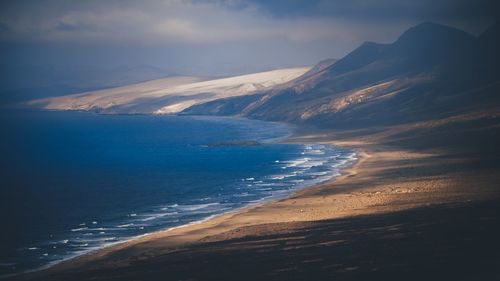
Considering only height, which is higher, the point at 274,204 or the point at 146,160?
A: the point at 146,160

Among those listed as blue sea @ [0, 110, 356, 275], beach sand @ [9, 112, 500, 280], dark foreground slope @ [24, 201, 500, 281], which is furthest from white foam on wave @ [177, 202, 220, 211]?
dark foreground slope @ [24, 201, 500, 281]

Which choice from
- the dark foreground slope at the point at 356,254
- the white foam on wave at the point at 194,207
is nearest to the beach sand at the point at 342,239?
the dark foreground slope at the point at 356,254

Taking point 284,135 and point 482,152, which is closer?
point 482,152

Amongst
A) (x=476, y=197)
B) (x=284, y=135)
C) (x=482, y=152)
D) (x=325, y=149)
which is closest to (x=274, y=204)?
(x=476, y=197)

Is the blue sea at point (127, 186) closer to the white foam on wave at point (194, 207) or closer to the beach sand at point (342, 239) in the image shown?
the white foam on wave at point (194, 207)

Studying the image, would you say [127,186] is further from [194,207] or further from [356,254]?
[356,254]

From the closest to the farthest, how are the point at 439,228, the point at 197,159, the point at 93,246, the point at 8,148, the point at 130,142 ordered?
the point at 439,228, the point at 93,246, the point at 197,159, the point at 8,148, the point at 130,142

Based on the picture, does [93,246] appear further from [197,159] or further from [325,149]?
[325,149]
